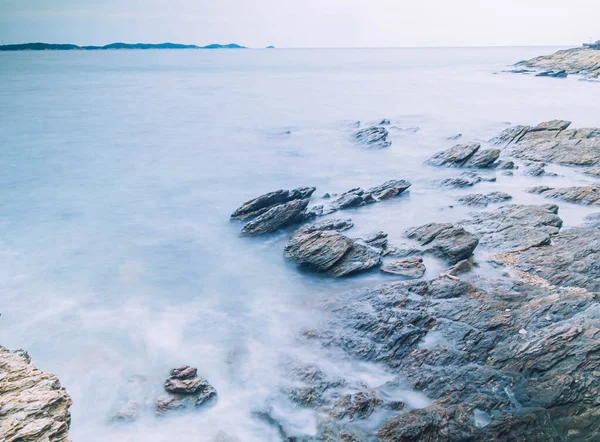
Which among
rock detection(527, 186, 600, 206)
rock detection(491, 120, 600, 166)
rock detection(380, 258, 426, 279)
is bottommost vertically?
rock detection(380, 258, 426, 279)

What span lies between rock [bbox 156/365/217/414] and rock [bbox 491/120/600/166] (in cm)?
1772

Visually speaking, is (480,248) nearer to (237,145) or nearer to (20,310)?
(20,310)

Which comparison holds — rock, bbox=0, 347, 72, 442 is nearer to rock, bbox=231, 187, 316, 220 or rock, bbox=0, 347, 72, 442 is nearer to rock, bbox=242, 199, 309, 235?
rock, bbox=242, 199, 309, 235

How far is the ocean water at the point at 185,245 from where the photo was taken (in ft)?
26.4

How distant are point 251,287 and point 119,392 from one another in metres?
4.25

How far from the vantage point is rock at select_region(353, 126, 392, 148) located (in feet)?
82.6

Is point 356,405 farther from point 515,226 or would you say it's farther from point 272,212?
point 272,212

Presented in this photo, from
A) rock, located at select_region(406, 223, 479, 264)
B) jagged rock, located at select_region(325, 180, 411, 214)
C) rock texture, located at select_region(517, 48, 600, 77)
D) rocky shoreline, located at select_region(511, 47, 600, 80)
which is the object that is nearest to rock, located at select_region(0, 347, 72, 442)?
rock, located at select_region(406, 223, 479, 264)

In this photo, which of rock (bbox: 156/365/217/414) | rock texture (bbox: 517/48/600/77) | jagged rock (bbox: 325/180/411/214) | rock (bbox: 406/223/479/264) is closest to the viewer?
rock (bbox: 156/365/217/414)

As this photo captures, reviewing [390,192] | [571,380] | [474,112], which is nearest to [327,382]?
[571,380]

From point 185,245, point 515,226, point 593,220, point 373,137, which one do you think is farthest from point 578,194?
point 373,137

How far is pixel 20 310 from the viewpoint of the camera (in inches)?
405

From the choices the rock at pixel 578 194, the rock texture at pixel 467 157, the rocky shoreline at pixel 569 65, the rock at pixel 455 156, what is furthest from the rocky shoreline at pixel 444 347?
the rocky shoreline at pixel 569 65

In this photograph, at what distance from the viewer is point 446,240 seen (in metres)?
11.7
